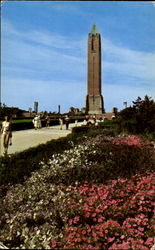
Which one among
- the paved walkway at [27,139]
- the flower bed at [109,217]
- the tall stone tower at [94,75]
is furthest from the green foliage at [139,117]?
the tall stone tower at [94,75]

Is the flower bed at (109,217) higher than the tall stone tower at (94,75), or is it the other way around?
the tall stone tower at (94,75)

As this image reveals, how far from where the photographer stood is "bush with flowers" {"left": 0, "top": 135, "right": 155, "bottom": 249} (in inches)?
148

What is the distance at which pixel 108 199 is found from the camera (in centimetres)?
464

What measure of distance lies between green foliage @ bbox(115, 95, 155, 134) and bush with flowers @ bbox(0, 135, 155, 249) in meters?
4.73

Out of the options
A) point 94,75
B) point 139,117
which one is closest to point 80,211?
point 139,117

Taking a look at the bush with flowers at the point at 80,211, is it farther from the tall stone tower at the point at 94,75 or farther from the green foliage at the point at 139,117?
the tall stone tower at the point at 94,75

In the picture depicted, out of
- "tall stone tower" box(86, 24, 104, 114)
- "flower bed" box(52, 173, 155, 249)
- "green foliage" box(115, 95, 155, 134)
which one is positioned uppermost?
"tall stone tower" box(86, 24, 104, 114)

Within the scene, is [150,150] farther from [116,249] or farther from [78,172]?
[116,249]

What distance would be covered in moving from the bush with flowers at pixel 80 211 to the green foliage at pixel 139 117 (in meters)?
4.73

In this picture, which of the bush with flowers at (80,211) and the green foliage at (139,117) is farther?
the green foliage at (139,117)

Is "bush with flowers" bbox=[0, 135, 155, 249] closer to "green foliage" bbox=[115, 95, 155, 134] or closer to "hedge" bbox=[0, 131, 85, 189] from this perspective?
"hedge" bbox=[0, 131, 85, 189]

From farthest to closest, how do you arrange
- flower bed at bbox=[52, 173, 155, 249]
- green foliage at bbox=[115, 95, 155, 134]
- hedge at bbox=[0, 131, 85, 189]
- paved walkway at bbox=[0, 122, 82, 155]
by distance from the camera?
green foliage at bbox=[115, 95, 155, 134] → paved walkway at bbox=[0, 122, 82, 155] → hedge at bbox=[0, 131, 85, 189] → flower bed at bbox=[52, 173, 155, 249]

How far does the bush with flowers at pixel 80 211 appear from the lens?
3.77 meters

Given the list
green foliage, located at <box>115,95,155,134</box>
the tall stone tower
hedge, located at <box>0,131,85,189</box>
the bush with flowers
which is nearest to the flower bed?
the bush with flowers
